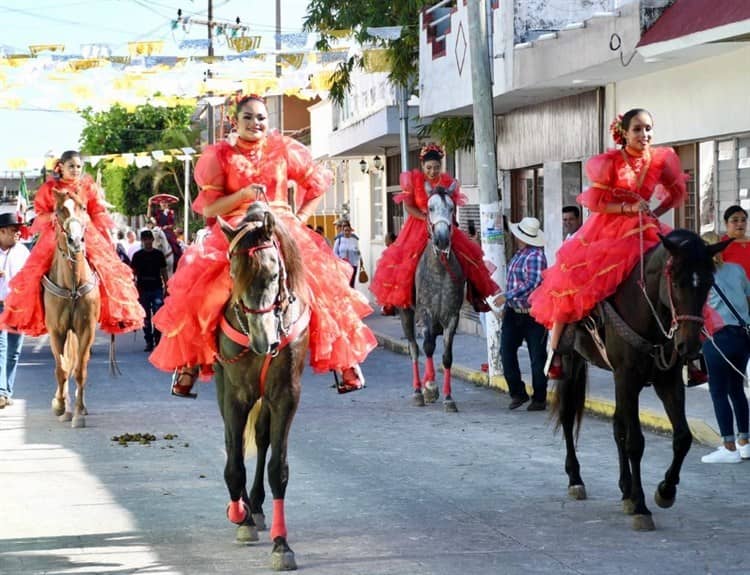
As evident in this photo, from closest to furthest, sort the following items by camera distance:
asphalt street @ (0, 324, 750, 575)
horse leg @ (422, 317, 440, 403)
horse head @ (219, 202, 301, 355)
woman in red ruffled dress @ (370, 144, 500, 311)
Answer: horse head @ (219, 202, 301, 355), asphalt street @ (0, 324, 750, 575), woman in red ruffled dress @ (370, 144, 500, 311), horse leg @ (422, 317, 440, 403)

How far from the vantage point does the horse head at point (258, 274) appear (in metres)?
8.07

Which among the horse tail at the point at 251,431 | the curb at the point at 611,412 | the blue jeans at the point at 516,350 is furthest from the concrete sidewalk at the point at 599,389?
the horse tail at the point at 251,431

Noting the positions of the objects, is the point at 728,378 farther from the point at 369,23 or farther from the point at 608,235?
the point at 369,23

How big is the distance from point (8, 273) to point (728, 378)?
8.22 meters

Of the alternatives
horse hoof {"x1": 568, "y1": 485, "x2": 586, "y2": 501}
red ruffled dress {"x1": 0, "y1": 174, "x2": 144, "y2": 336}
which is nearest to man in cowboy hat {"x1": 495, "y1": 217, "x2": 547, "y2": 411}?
red ruffled dress {"x1": 0, "y1": 174, "x2": 144, "y2": 336}

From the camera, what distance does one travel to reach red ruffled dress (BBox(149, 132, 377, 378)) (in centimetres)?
879

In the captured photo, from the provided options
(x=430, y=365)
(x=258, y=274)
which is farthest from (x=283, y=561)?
(x=430, y=365)

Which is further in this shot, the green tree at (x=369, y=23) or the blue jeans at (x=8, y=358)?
the green tree at (x=369, y=23)

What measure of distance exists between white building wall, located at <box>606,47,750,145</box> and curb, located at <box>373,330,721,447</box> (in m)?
3.65

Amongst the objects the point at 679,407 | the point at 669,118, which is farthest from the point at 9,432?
the point at 669,118

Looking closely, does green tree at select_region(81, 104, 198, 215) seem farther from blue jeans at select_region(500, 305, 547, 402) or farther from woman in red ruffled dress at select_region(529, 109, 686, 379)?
woman in red ruffled dress at select_region(529, 109, 686, 379)

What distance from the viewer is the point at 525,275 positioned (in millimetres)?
15875

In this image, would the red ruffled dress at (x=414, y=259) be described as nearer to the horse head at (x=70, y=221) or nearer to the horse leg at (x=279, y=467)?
the horse head at (x=70, y=221)

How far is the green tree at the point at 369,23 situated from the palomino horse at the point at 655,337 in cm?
1782
